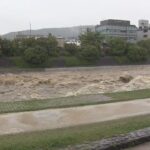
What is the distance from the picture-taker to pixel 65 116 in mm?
12203

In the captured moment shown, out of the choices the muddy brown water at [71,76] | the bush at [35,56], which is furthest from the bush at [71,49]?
the bush at [35,56]

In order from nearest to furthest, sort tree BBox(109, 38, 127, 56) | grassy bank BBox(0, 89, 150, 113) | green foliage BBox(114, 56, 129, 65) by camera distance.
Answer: grassy bank BBox(0, 89, 150, 113) → green foliage BBox(114, 56, 129, 65) → tree BBox(109, 38, 127, 56)

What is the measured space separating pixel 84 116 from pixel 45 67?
44851mm

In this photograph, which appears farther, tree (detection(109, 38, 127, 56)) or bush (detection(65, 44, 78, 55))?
tree (detection(109, 38, 127, 56))

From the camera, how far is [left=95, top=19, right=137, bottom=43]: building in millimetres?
122500

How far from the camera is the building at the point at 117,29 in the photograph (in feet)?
402

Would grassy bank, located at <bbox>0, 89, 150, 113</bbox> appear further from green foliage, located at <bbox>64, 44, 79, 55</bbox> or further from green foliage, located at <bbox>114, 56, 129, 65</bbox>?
green foliage, located at <bbox>64, 44, 79, 55</bbox>

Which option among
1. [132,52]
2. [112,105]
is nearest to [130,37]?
[132,52]

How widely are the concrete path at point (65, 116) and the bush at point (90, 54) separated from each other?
4598cm

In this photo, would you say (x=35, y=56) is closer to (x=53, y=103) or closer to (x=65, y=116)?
(x=53, y=103)

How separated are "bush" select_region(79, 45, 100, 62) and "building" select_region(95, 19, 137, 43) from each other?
61.4 meters

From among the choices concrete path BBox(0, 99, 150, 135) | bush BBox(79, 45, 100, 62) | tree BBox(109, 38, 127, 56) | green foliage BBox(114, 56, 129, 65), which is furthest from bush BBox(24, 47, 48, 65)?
concrete path BBox(0, 99, 150, 135)

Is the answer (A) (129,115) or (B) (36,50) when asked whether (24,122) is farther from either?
(B) (36,50)

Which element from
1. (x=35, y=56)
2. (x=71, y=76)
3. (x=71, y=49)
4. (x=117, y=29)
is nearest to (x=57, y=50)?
(x=71, y=49)
